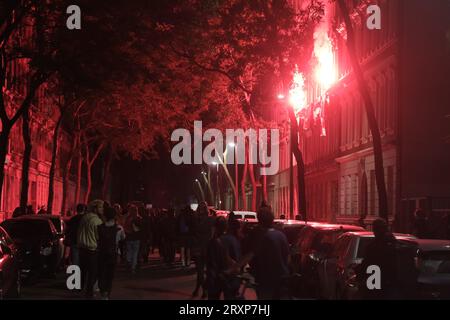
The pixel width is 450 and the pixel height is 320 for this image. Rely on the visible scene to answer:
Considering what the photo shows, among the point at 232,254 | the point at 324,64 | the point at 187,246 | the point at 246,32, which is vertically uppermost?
the point at 324,64

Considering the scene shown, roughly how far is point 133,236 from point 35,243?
4387 mm

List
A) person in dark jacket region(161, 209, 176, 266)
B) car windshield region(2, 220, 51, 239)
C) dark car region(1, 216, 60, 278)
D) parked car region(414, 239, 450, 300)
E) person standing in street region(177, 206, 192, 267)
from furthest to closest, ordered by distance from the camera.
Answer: person in dark jacket region(161, 209, 176, 266), person standing in street region(177, 206, 192, 267), car windshield region(2, 220, 51, 239), dark car region(1, 216, 60, 278), parked car region(414, 239, 450, 300)

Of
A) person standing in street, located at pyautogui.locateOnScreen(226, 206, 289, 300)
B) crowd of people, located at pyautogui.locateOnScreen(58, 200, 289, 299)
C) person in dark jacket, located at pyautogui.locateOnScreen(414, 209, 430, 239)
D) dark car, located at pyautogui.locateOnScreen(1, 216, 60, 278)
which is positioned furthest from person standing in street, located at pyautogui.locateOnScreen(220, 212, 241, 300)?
person in dark jacket, located at pyautogui.locateOnScreen(414, 209, 430, 239)

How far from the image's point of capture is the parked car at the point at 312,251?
20531 mm

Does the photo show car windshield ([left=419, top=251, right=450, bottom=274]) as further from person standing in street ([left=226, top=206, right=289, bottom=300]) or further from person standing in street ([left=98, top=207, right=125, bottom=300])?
person standing in street ([left=98, top=207, right=125, bottom=300])

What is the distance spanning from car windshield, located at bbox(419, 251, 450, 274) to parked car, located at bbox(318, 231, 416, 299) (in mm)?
1242

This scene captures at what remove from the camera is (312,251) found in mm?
21188

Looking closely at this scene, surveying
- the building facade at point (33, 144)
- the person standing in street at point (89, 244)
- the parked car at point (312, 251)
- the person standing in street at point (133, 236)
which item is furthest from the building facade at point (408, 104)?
the person standing in street at point (89, 244)

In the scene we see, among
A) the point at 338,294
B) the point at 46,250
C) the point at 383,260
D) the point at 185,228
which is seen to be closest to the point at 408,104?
the point at 185,228

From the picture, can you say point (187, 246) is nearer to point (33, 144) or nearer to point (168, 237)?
point (168, 237)

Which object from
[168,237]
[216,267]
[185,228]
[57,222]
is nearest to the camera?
[216,267]

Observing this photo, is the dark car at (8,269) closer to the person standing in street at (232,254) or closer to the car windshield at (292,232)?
the person standing in street at (232,254)

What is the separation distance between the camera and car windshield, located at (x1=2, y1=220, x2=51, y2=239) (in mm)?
25016
